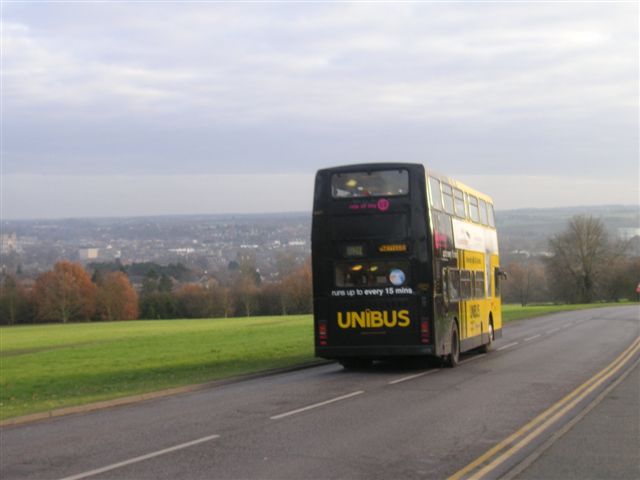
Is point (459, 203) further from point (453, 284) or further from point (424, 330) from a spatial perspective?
point (424, 330)

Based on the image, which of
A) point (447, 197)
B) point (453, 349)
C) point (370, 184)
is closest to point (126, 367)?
point (453, 349)

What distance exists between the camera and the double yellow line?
9039 millimetres

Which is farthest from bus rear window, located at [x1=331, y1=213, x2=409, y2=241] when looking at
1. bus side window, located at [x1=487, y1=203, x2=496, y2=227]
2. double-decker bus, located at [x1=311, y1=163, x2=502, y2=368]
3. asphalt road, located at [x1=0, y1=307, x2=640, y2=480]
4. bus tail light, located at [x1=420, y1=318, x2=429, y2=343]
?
bus side window, located at [x1=487, y1=203, x2=496, y2=227]

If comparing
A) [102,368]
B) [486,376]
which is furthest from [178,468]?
[102,368]

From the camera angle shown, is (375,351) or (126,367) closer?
(375,351)

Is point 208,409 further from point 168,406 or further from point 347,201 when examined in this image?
point 347,201

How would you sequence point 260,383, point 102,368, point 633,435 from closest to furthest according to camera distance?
point 633,435 < point 260,383 < point 102,368

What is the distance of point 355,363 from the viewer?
22.4m

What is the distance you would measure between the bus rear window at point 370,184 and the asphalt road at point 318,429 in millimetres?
4133

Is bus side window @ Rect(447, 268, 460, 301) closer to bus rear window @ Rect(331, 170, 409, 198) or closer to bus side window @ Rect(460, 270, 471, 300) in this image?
bus side window @ Rect(460, 270, 471, 300)

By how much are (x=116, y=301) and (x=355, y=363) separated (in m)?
80.9

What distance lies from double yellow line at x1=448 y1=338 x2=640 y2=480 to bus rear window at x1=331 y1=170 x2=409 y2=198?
584 centimetres

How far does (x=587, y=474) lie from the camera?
29.2 ft

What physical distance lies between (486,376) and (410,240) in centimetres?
341
